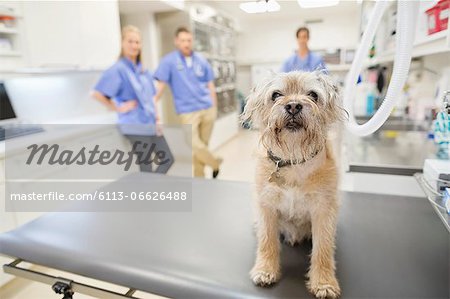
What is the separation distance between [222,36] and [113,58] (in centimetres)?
270

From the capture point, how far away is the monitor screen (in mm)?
2395

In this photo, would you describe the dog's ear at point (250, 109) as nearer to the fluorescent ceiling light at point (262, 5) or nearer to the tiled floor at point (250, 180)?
the tiled floor at point (250, 180)

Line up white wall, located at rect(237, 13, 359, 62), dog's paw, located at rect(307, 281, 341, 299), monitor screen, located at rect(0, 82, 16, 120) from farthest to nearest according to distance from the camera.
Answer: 1. white wall, located at rect(237, 13, 359, 62)
2. monitor screen, located at rect(0, 82, 16, 120)
3. dog's paw, located at rect(307, 281, 341, 299)

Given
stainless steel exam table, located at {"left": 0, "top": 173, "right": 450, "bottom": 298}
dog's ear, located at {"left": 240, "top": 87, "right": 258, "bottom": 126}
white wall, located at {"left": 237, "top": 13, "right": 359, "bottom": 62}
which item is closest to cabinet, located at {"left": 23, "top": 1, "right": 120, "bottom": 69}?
stainless steel exam table, located at {"left": 0, "top": 173, "right": 450, "bottom": 298}

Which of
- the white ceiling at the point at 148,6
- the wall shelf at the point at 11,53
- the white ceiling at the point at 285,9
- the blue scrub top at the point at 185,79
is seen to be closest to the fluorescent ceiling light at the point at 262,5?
the white ceiling at the point at 285,9

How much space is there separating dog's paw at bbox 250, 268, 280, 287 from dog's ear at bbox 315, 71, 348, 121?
0.57 m

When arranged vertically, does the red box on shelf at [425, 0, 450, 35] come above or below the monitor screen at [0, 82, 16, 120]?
above

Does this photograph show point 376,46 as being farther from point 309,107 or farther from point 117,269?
point 117,269

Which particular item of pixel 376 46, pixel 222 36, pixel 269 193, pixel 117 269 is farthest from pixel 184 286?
pixel 222 36

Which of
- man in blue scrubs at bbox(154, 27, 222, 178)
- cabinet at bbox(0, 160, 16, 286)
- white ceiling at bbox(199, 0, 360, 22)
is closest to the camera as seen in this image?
white ceiling at bbox(199, 0, 360, 22)

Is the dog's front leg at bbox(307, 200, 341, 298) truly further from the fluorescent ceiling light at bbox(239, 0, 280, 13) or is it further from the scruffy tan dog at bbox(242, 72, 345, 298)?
the fluorescent ceiling light at bbox(239, 0, 280, 13)

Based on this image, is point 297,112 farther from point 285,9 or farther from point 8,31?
point 8,31

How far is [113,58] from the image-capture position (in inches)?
119

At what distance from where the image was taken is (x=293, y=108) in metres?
0.94
